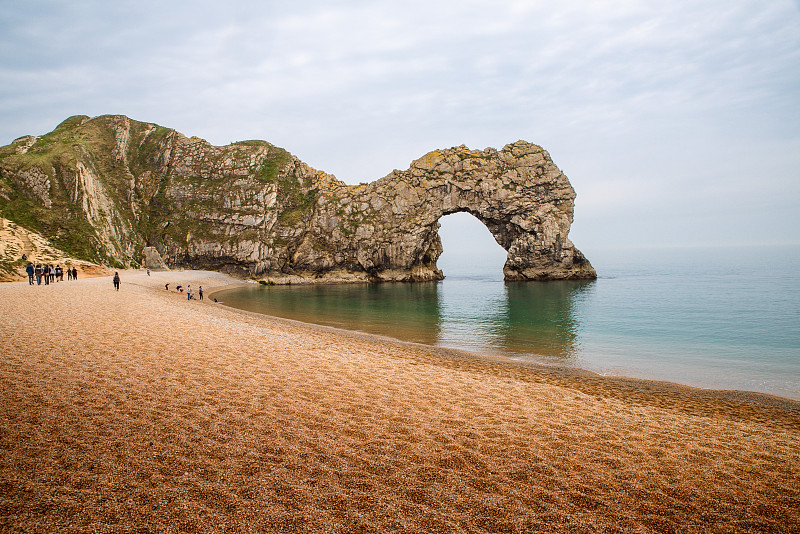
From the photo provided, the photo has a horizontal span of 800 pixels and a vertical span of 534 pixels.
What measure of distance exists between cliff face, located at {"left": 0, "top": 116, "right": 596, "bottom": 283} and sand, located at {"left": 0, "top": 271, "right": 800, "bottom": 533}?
6966cm

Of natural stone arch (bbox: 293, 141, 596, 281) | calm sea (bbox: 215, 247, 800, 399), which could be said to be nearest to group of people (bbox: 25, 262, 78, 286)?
calm sea (bbox: 215, 247, 800, 399)

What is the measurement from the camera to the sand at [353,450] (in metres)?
4.66

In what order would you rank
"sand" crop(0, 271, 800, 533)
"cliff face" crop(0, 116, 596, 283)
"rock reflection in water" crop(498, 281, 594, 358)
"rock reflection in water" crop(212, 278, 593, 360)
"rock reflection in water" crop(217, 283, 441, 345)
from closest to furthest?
"sand" crop(0, 271, 800, 533) < "rock reflection in water" crop(498, 281, 594, 358) < "rock reflection in water" crop(212, 278, 593, 360) < "rock reflection in water" crop(217, 283, 441, 345) < "cliff face" crop(0, 116, 596, 283)

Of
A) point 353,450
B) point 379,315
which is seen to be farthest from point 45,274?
point 353,450

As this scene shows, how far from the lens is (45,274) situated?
3497 centimetres

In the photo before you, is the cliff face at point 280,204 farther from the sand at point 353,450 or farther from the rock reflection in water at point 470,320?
the sand at point 353,450

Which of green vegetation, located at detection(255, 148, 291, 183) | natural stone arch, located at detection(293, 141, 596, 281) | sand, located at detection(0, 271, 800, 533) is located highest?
green vegetation, located at detection(255, 148, 291, 183)

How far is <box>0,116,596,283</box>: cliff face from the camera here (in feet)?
252

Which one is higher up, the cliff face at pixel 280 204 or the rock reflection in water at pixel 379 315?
the cliff face at pixel 280 204

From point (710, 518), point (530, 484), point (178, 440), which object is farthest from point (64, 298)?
point (710, 518)

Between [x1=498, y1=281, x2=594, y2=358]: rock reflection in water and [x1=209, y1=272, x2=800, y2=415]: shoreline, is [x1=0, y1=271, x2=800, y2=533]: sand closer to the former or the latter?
[x1=209, y1=272, x2=800, y2=415]: shoreline

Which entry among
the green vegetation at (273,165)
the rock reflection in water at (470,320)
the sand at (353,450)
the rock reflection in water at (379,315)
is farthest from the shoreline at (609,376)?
the green vegetation at (273,165)

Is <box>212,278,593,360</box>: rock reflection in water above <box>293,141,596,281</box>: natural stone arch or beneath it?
beneath

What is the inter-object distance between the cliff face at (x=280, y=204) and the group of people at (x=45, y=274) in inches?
948
